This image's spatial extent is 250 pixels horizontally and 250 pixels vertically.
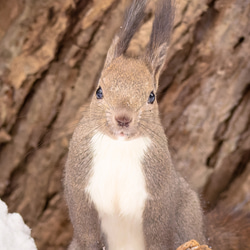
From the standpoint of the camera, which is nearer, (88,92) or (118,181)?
(118,181)

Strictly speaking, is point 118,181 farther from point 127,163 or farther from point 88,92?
point 88,92

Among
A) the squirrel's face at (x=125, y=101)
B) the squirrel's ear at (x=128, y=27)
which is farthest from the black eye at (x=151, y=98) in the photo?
the squirrel's ear at (x=128, y=27)

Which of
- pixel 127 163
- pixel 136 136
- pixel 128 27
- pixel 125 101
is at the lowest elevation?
pixel 127 163

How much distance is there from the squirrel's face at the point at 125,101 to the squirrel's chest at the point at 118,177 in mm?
118

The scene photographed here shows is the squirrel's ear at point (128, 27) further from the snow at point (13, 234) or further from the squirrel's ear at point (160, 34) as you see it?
the snow at point (13, 234)

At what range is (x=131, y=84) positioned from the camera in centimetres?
252

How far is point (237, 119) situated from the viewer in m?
3.96

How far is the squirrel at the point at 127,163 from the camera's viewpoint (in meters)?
2.54

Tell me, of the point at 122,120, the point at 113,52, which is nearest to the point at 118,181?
the point at 122,120

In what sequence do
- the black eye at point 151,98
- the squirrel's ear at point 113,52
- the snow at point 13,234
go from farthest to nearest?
the squirrel's ear at point 113,52
the black eye at point 151,98
the snow at point 13,234

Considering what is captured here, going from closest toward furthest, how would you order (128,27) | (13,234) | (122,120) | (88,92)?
(122,120) < (13,234) < (128,27) < (88,92)

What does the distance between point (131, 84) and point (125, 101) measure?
136 millimetres

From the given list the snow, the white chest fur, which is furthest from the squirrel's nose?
the snow

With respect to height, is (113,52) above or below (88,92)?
above
